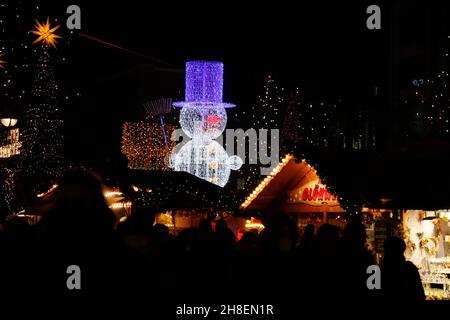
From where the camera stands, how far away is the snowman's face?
3819 cm

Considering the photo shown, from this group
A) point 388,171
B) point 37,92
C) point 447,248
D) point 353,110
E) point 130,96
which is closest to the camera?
point 388,171

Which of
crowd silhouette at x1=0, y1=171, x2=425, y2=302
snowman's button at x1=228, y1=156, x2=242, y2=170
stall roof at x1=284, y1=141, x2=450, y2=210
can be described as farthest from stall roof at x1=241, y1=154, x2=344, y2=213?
snowman's button at x1=228, y1=156, x2=242, y2=170

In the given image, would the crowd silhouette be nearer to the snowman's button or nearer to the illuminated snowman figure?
the illuminated snowman figure

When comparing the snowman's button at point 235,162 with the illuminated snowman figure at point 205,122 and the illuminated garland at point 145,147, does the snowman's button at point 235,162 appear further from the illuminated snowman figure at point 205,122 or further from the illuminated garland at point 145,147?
the illuminated garland at point 145,147

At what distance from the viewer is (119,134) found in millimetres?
65688

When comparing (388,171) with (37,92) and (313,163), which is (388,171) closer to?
(313,163)

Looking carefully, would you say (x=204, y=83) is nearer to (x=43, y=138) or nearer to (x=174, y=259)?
(x=43, y=138)

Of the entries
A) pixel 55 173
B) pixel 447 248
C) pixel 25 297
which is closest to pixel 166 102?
pixel 55 173

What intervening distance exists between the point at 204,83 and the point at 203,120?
77.0 inches

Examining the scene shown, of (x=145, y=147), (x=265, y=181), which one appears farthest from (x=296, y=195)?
(x=145, y=147)

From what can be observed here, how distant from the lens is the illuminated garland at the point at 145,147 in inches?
1869

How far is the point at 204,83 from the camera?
37000mm

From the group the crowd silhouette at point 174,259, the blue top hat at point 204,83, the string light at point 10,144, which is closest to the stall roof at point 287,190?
the crowd silhouette at point 174,259

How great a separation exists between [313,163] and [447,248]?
3364 millimetres
